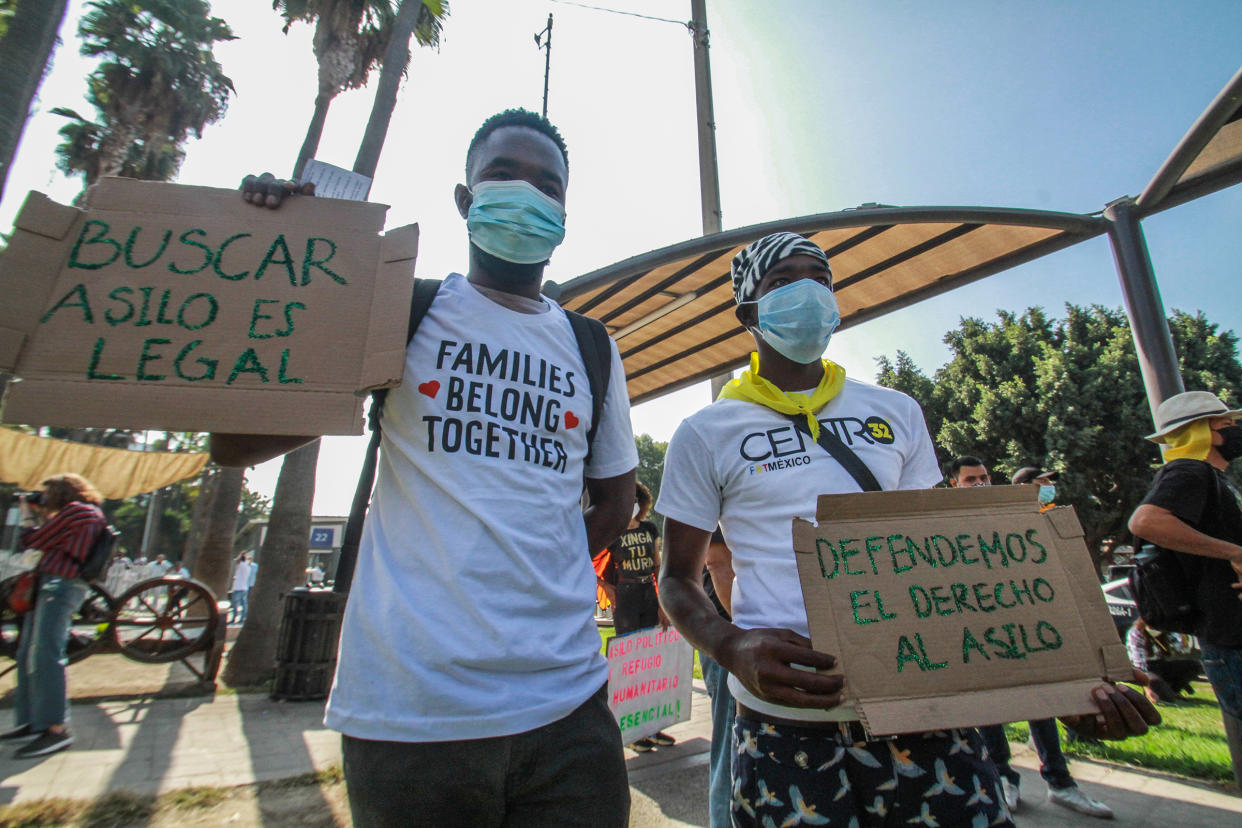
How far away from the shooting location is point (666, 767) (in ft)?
14.6

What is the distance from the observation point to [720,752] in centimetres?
279

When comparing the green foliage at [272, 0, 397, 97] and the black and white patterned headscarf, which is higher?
the green foliage at [272, 0, 397, 97]

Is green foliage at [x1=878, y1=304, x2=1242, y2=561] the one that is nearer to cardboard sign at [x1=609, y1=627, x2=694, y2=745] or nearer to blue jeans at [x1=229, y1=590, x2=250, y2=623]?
cardboard sign at [x1=609, y1=627, x2=694, y2=745]

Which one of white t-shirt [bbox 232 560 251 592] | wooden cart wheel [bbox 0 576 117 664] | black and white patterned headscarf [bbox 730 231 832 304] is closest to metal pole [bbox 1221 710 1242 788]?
black and white patterned headscarf [bbox 730 231 832 304]

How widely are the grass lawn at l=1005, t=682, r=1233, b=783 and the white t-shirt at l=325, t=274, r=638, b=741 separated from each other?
4065 mm

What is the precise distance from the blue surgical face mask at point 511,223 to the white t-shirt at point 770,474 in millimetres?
610

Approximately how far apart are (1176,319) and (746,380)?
2739 cm

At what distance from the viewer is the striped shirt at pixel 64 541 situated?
4.40 meters

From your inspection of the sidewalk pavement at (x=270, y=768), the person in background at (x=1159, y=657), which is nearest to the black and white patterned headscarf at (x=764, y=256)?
the sidewalk pavement at (x=270, y=768)

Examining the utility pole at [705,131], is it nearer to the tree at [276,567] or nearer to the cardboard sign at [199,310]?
the tree at [276,567]

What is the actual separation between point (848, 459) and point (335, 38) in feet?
45.1

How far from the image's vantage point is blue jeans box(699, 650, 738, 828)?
2564 mm

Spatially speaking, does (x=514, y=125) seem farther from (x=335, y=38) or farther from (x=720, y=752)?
(x=335, y=38)

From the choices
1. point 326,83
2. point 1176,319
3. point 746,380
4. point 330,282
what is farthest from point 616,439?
point 1176,319
